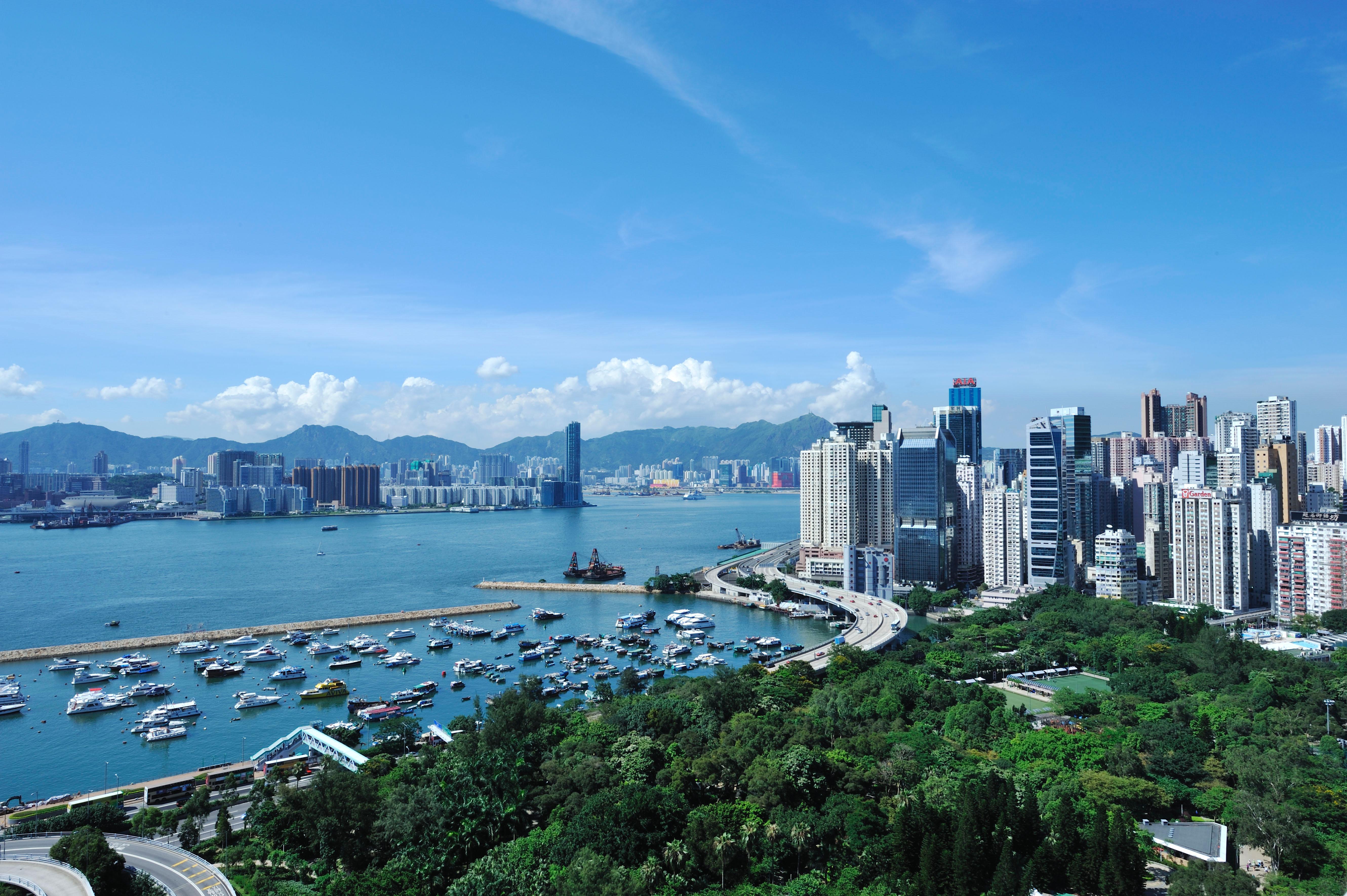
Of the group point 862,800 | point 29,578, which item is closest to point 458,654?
point 862,800

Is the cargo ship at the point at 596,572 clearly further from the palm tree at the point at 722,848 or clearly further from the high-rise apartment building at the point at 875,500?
the palm tree at the point at 722,848

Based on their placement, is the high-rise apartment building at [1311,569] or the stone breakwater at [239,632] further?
the high-rise apartment building at [1311,569]

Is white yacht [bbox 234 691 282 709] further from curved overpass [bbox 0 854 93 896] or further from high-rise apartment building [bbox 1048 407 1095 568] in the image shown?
high-rise apartment building [bbox 1048 407 1095 568]

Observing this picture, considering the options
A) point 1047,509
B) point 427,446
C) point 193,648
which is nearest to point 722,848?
point 193,648

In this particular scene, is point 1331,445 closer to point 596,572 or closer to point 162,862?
point 596,572

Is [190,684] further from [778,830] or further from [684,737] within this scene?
[778,830]

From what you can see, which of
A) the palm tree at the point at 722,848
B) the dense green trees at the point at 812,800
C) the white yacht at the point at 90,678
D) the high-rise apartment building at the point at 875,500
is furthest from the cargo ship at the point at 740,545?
the palm tree at the point at 722,848
